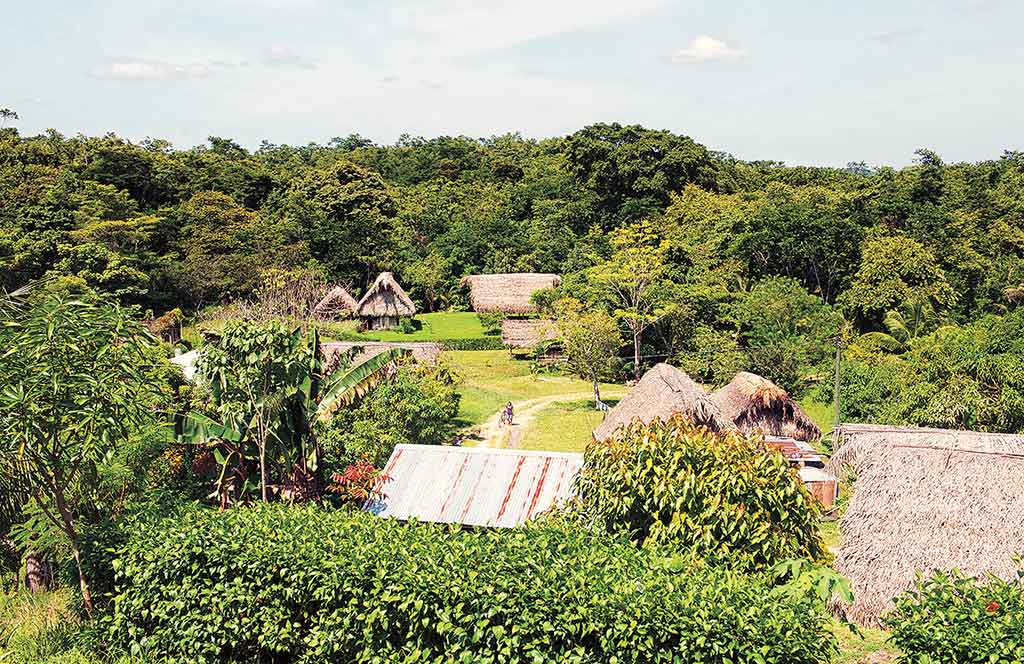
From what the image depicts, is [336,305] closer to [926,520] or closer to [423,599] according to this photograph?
[926,520]

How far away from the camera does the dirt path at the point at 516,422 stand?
72.7 ft

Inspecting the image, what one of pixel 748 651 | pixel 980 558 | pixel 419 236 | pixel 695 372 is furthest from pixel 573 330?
pixel 419 236

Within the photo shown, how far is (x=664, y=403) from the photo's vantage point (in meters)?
17.7

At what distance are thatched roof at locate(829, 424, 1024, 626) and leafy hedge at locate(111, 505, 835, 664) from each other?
4.20 metres

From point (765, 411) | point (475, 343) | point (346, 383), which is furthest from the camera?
point (475, 343)

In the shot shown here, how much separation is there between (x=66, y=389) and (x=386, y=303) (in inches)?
1209

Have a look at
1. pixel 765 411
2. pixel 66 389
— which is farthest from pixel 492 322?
pixel 66 389

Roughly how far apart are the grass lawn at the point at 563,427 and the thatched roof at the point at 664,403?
7.08 ft

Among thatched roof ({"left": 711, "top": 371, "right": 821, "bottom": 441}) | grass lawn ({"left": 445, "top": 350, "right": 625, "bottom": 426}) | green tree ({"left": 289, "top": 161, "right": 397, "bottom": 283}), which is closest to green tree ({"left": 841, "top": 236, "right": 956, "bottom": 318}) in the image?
grass lawn ({"left": 445, "top": 350, "right": 625, "bottom": 426})

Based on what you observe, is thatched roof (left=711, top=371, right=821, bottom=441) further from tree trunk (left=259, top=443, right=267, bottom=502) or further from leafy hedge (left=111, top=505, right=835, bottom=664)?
leafy hedge (left=111, top=505, right=835, bottom=664)

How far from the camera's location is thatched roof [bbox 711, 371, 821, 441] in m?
21.3

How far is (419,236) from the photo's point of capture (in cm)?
4950

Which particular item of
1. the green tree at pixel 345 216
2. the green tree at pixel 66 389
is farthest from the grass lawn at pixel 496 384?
the green tree at pixel 66 389

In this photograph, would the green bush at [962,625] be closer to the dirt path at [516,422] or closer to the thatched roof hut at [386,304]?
the dirt path at [516,422]
